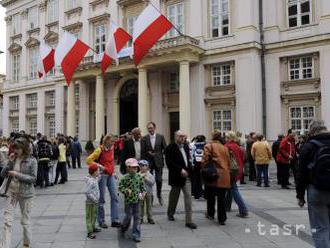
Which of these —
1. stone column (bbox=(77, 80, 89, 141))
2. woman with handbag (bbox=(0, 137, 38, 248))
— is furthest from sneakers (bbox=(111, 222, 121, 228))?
stone column (bbox=(77, 80, 89, 141))

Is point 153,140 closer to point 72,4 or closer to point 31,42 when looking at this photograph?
point 72,4

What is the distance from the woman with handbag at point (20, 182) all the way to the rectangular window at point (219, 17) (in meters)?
21.2

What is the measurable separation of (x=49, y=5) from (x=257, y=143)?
99.7ft

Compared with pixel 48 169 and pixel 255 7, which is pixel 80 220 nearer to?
pixel 48 169

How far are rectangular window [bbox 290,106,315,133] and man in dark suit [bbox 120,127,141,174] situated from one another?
1512 cm

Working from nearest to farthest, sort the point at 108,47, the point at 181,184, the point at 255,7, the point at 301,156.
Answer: the point at 301,156, the point at 181,184, the point at 108,47, the point at 255,7

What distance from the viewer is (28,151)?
614 centimetres

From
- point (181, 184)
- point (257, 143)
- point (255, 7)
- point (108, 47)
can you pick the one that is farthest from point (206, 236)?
point (255, 7)

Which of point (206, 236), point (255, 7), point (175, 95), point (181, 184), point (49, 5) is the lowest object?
A: point (206, 236)

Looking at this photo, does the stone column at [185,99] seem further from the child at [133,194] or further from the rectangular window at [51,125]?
the child at [133,194]

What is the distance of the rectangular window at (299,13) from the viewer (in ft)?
76.3

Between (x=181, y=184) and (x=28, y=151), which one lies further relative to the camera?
(x=181, y=184)

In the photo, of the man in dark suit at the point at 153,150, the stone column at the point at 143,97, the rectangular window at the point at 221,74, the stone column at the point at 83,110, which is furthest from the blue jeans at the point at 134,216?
the stone column at the point at 83,110

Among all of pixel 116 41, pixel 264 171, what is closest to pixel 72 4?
pixel 116 41
